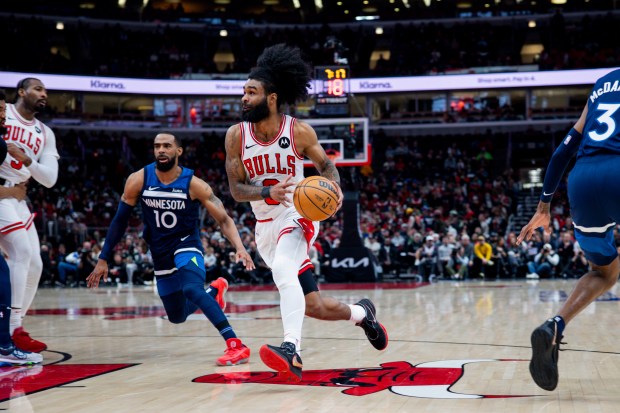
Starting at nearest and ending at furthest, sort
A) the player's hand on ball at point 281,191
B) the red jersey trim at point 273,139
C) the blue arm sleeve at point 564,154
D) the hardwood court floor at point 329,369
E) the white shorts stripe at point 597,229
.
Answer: the hardwood court floor at point 329,369, the white shorts stripe at point 597,229, the blue arm sleeve at point 564,154, the player's hand on ball at point 281,191, the red jersey trim at point 273,139

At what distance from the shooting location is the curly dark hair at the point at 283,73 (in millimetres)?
5766

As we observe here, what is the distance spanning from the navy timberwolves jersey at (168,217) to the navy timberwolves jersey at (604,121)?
321cm

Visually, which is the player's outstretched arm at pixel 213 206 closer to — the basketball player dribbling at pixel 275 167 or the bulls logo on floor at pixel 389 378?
the basketball player dribbling at pixel 275 167

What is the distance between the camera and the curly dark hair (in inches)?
227

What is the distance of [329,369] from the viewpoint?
5398 millimetres

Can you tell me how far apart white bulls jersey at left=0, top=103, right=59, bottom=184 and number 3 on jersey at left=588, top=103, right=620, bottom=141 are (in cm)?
447

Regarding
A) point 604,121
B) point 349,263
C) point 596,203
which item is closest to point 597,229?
point 596,203

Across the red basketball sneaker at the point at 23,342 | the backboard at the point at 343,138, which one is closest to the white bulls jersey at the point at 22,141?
the red basketball sneaker at the point at 23,342

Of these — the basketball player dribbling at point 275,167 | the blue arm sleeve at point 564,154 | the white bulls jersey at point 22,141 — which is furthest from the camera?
the white bulls jersey at point 22,141

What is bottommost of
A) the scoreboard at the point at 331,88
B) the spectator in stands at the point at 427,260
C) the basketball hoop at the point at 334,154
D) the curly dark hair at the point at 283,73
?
the spectator in stands at the point at 427,260

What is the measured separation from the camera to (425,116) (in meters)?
35.5

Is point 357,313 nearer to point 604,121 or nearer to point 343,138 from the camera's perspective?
point 604,121

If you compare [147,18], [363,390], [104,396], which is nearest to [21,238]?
[104,396]

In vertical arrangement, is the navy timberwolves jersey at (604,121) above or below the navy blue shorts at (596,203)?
above
